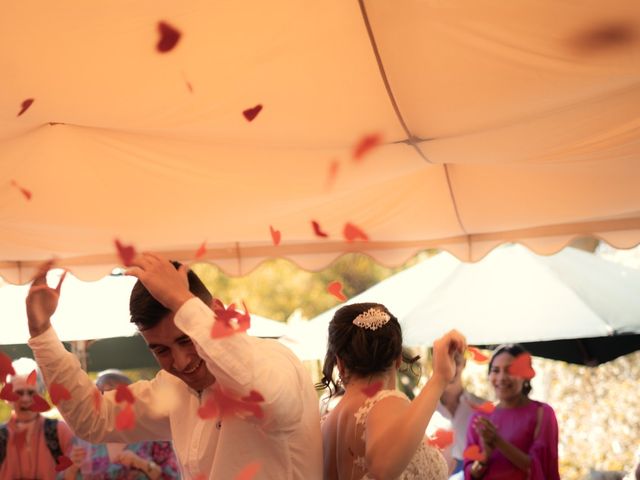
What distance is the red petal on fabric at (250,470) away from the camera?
7.90 ft

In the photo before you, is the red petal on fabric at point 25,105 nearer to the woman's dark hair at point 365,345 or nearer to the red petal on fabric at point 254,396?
the woman's dark hair at point 365,345

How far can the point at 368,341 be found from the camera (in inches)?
118

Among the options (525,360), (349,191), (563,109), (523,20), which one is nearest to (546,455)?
(525,360)

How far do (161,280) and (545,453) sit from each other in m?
3.96

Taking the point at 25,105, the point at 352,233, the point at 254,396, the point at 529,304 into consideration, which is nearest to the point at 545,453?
the point at 352,233

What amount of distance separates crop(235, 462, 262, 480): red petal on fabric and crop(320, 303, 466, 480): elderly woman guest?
0.33 m

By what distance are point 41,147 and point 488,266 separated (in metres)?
4.61

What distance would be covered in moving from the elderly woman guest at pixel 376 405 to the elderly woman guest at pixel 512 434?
100 inches

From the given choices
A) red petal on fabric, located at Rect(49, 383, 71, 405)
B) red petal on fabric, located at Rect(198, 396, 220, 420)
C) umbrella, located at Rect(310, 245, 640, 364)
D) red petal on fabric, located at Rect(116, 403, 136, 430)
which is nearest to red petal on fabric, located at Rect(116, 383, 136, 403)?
red petal on fabric, located at Rect(116, 403, 136, 430)

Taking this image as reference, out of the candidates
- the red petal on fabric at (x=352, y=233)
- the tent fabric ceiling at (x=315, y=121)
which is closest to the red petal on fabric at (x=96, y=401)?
the tent fabric ceiling at (x=315, y=121)

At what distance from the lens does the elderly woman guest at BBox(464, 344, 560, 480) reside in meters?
5.49

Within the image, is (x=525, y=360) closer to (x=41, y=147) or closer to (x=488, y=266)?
(x=488, y=266)

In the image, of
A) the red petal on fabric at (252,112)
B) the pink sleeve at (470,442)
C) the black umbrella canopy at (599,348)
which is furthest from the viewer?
the black umbrella canopy at (599,348)

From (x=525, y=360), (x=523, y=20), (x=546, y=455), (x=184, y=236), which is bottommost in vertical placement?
(x=546, y=455)
